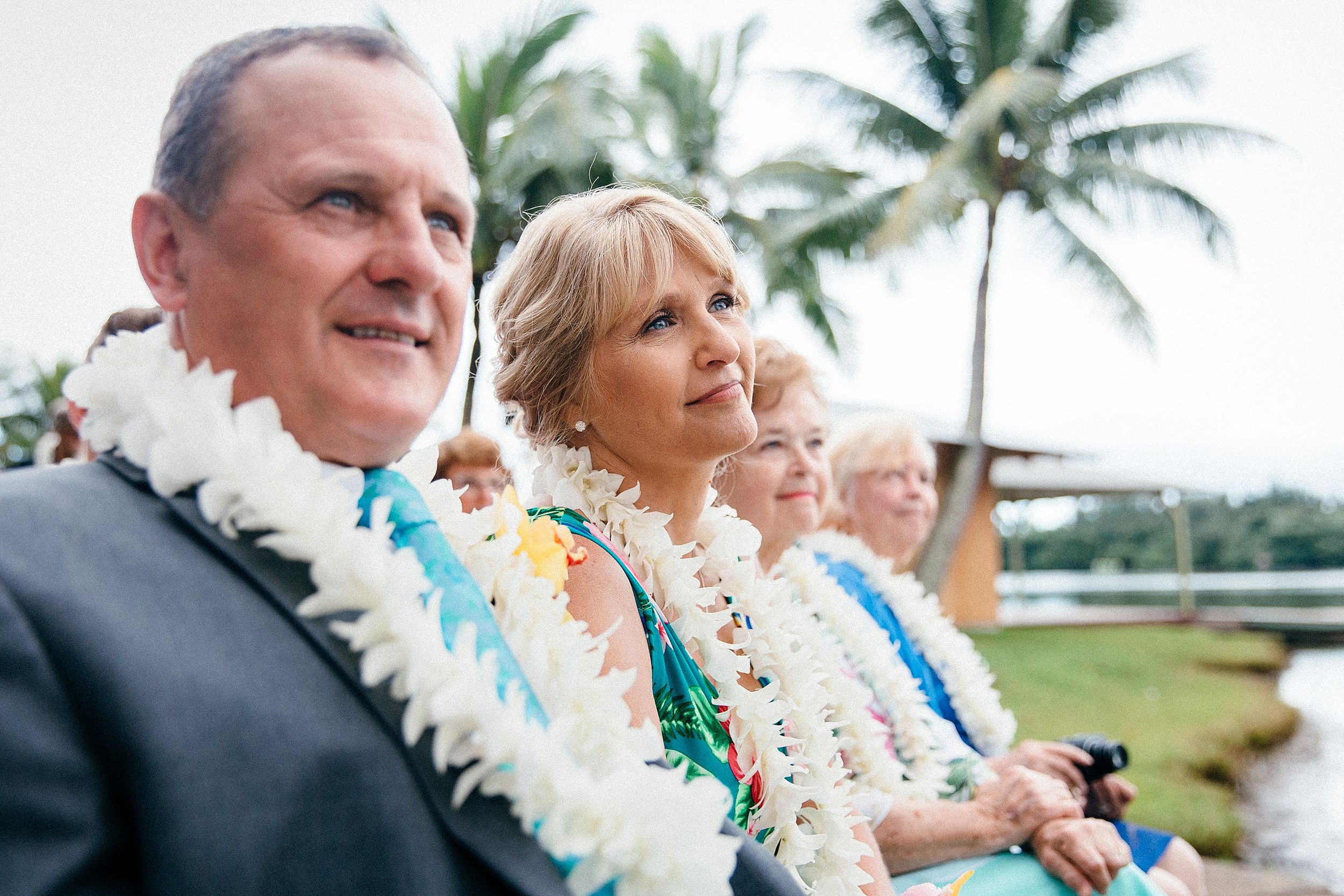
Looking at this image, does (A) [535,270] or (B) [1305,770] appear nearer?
(A) [535,270]

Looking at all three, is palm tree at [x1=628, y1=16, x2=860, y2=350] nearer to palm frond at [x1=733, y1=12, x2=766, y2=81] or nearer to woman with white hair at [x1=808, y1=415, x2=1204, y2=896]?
palm frond at [x1=733, y1=12, x2=766, y2=81]

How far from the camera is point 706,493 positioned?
201cm

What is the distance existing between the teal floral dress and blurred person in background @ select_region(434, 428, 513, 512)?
9.44 ft

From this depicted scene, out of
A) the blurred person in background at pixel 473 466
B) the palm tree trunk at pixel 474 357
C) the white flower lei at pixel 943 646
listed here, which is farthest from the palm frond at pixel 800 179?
the white flower lei at pixel 943 646

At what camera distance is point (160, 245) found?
1.09 m

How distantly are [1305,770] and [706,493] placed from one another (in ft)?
28.2

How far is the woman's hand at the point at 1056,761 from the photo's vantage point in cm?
273

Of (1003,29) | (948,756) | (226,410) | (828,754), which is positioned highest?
(1003,29)

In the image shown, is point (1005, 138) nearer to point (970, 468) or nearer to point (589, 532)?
point (970, 468)

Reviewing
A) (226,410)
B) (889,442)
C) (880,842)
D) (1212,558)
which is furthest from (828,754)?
(1212,558)

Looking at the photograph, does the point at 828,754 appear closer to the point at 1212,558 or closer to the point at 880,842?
the point at 880,842

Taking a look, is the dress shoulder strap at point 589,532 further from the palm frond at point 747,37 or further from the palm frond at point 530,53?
the palm frond at point 747,37

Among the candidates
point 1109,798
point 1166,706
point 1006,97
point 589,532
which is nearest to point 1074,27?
point 1006,97

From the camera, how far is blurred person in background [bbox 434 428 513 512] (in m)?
4.48
